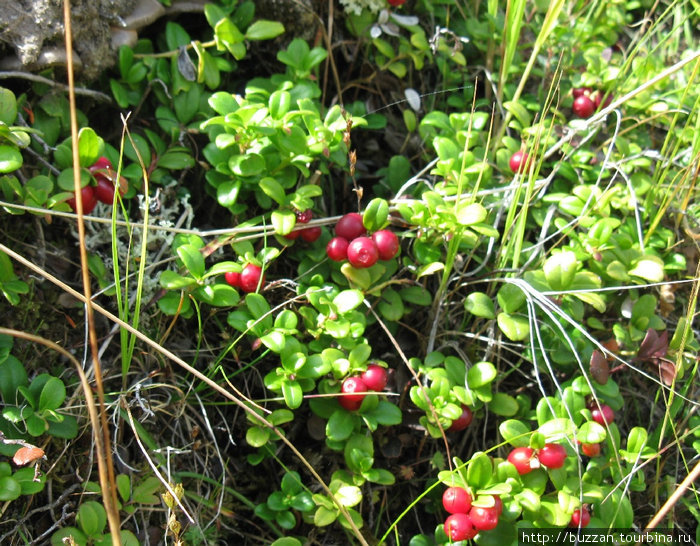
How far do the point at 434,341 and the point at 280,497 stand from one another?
0.82m

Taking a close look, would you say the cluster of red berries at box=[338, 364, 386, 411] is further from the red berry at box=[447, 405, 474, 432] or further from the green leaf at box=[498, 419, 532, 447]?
the green leaf at box=[498, 419, 532, 447]

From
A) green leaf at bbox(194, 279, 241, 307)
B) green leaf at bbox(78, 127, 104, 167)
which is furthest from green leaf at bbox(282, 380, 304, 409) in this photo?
green leaf at bbox(78, 127, 104, 167)

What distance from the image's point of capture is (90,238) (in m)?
2.42

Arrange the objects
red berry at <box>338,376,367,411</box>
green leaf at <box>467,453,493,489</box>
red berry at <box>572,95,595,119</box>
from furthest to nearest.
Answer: red berry at <box>572,95,595,119</box>, red berry at <box>338,376,367,411</box>, green leaf at <box>467,453,493,489</box>

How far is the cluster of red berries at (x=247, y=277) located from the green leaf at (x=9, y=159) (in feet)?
2.46

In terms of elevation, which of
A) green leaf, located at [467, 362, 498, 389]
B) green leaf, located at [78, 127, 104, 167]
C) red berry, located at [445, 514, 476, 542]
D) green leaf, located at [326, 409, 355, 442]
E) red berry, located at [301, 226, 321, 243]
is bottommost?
red berry, located at [445, 514, 476, 542]

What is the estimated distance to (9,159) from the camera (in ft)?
6.57

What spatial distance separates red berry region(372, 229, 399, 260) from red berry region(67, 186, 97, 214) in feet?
3.27

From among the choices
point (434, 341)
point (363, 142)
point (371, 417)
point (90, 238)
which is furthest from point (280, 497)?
point (363, 142)

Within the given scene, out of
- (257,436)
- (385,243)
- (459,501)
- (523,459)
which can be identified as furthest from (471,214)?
(257,436)

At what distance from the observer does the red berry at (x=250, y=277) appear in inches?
90.0

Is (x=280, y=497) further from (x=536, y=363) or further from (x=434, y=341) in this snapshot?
(x=536, y=363)

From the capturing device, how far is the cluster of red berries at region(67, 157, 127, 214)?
2246mm

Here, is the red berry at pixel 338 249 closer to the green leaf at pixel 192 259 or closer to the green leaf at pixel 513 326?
the green leaf at pixel 192 259
